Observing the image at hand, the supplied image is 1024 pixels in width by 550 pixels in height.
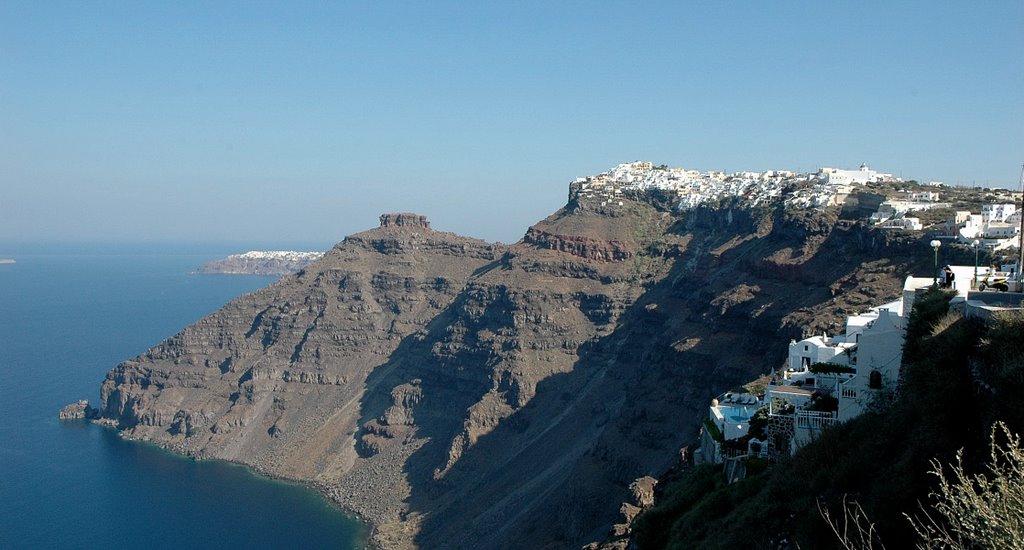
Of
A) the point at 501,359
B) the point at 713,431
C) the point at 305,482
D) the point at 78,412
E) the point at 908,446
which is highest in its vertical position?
the point at 908,446

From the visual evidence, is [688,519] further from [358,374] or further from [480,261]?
[480,261]

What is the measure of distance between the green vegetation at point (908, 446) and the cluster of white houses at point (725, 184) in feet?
230

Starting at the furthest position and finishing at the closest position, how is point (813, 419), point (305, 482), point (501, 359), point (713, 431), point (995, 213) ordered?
point (501, 359) < point (305, 482) < point (995, 213) < point (713, 431) < point (813, 419)

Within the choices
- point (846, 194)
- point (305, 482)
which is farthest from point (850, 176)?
point (305, 482)

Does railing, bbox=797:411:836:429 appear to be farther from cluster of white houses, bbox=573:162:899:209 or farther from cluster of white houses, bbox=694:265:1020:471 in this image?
cluster of white houses, bbox=573:162:899:209

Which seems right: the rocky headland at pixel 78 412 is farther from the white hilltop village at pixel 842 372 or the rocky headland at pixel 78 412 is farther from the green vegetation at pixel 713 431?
the green vegetation at pixel 713 431

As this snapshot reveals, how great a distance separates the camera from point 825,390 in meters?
29.4

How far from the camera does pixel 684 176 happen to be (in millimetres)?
150750

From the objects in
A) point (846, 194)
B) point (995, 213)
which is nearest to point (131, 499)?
point (846, 194)

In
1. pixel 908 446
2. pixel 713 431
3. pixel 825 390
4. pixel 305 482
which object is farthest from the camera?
pixel 305 482

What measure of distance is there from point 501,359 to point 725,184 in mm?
49694

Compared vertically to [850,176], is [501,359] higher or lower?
lower

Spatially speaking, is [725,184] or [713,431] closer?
[713,431]

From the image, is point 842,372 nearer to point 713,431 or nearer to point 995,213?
point 713,431
